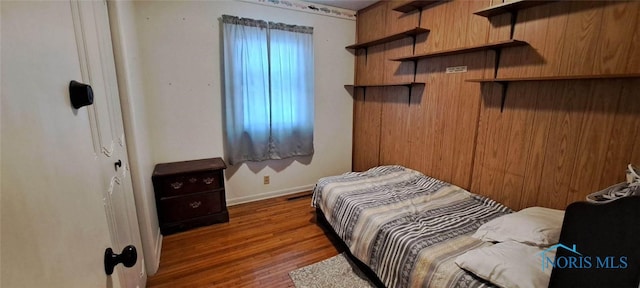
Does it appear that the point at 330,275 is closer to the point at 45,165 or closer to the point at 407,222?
the point at 407,222

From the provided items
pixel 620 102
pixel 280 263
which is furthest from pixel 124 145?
pixel 620 102

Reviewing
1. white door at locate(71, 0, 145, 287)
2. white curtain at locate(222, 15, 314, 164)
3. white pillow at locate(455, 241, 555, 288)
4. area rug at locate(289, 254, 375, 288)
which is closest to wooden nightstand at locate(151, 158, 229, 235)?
white curtain at locate(222, 15, 314, 164)

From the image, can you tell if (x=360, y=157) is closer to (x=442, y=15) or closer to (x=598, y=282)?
(x=442, y=15)

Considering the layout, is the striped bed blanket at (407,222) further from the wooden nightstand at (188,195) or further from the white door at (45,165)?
the white door at (45,165)

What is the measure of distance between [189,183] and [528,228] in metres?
2.68

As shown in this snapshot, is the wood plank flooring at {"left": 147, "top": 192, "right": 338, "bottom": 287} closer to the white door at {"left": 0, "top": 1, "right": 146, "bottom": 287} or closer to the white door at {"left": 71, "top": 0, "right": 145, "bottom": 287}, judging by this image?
the white door at {"left": 71, "top": 0, "right": 145, "bottom": 287}

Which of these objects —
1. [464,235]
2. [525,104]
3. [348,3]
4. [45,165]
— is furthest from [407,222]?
[348,3]

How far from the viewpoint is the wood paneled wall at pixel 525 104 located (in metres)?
1.52

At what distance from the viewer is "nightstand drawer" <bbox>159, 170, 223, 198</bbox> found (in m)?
2.45

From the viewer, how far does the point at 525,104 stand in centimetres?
192

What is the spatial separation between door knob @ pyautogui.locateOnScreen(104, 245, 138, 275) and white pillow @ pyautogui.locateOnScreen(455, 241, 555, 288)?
145 centimetres

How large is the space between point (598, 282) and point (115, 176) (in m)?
1.97

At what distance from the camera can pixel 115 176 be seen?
1.27 meters

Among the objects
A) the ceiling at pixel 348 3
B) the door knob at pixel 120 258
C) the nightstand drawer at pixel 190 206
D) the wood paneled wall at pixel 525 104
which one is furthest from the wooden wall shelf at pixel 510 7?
the nightstand drawer at pixel 190 206
